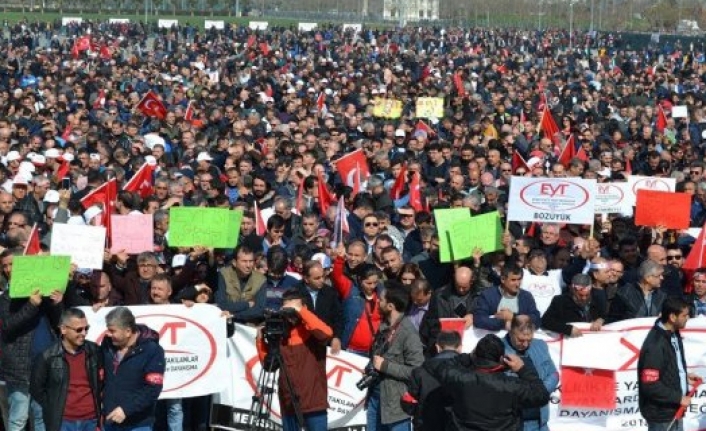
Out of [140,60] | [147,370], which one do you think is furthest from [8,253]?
[140,60]

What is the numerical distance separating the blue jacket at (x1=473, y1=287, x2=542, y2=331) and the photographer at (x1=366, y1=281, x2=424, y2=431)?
1011 millimetres

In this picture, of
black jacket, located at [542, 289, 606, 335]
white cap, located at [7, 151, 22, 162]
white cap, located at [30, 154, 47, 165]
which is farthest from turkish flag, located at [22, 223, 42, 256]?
white cap, located at [30, 154, 47, 165]

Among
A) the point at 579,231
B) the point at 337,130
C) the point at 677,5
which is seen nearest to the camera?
the point at 579,231

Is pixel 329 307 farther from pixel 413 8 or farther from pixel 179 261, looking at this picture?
pixel 413 8

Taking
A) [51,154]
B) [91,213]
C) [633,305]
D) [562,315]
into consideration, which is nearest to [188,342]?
[562,315]

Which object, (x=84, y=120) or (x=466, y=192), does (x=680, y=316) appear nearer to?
(x=466, y=192)

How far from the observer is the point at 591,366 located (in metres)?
11.7

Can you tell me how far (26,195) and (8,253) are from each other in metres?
5.04

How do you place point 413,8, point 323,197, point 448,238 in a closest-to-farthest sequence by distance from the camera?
point 448,238 → point 323,197 → point 413,8

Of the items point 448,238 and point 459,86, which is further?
point 459,86

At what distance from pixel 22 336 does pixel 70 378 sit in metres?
1.06

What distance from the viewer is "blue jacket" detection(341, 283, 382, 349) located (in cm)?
1155

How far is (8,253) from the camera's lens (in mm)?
11703

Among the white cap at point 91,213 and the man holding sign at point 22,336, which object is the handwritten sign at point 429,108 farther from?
the man holding sign at point 22,336
